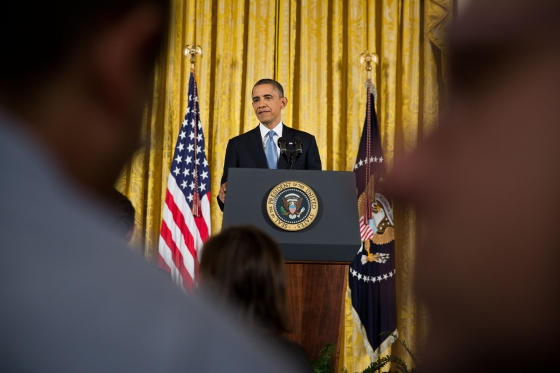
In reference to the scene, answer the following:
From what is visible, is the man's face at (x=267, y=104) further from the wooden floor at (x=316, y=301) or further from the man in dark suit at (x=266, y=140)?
the wooden floor at (x=316, y=301)

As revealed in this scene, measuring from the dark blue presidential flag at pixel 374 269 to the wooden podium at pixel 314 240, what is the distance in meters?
2.46

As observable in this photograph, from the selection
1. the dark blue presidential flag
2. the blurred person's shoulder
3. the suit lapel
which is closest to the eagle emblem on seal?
the suit lapel

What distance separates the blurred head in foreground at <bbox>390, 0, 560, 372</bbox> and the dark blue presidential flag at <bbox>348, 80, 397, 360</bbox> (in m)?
5.67

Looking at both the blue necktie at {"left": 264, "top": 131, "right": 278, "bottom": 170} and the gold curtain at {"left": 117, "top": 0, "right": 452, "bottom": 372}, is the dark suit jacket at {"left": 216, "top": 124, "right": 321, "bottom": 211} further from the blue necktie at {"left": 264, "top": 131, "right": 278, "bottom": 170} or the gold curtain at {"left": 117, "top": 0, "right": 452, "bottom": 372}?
the gold curtain at {"left": 117, "top": 0, "right": 452, "bottom": 372}

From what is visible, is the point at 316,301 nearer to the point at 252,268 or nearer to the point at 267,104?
the point at 267,104

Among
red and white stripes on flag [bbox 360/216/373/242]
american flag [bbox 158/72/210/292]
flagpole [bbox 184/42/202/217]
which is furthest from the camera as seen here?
red and white stripes on flag [bbox 360/216/373/242]

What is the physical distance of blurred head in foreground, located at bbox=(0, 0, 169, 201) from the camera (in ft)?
0.84

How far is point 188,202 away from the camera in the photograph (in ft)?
18.3

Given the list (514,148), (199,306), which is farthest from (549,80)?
(199,306)

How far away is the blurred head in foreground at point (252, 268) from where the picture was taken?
1.57m

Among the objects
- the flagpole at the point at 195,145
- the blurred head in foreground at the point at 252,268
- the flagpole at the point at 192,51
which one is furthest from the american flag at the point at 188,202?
the blurred head in foreground at the point at 252,268

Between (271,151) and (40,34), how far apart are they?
15.1 ft

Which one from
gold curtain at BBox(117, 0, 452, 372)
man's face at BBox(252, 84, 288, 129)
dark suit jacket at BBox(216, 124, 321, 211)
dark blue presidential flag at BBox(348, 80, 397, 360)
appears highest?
gold curtain at BBox(117, 0, 452, 372)

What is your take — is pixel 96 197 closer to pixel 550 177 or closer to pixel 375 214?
pixel 550 177
